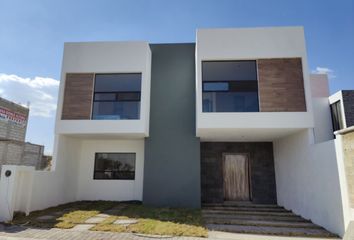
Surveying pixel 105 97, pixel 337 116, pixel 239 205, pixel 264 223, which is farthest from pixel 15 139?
pixel 337 116

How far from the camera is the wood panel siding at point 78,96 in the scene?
843 cm

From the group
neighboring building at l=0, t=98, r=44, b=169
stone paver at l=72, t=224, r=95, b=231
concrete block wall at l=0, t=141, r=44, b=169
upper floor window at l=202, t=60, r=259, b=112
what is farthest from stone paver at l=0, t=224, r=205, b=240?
neighboring building at l=0, t=98, r=44, b=169

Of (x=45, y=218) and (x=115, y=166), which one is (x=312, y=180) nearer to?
(x=115, y=166)

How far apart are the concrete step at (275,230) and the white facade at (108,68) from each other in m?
4.12

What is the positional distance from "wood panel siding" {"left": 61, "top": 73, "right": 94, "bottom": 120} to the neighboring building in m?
5.65

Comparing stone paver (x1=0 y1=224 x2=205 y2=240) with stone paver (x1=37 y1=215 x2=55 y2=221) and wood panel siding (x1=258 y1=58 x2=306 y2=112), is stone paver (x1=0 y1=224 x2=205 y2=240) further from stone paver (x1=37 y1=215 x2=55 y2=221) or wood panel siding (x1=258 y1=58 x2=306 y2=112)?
wood panel siding (x1=258 y1=58 x2=306 y2=112)

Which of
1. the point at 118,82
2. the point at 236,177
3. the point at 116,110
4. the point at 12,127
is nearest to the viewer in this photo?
the point at 116,110

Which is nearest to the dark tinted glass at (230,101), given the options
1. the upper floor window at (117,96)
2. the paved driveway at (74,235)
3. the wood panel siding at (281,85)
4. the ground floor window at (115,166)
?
the wood panel siding at (281,85)

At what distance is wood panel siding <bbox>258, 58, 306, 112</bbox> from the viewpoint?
7344 millimetres

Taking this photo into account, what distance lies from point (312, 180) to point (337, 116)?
3626 mm

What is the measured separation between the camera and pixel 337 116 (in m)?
8.94

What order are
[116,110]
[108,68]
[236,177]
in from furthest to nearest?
[236,177] → [108,68] → [116,110]

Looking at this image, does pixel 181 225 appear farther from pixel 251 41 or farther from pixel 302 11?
pixel 302 11

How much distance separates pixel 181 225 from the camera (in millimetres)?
5969
